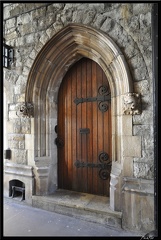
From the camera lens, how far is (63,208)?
2127mm

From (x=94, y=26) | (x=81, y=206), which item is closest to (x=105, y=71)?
(x=94, y=26)

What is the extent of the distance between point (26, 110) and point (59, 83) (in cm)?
67

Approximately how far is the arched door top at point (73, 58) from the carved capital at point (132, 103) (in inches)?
3.1

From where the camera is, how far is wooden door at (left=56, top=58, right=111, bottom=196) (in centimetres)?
231

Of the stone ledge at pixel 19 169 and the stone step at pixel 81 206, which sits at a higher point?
the stone ledge at pixel 19 169

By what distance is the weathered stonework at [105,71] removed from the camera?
1795 mm

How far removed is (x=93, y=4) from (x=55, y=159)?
2.22m

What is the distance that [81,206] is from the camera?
2021 mm

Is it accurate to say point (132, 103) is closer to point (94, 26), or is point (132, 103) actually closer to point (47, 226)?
point (94, 26)

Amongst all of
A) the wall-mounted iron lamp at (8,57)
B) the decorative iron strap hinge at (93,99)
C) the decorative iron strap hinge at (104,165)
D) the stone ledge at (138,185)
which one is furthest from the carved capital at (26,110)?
the stone ledge at (138,185)

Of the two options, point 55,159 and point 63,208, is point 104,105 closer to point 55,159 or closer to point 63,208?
point 55,159

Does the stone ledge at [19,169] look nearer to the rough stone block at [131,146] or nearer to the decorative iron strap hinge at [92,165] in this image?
the decorative iron strap hinge at [92,165]

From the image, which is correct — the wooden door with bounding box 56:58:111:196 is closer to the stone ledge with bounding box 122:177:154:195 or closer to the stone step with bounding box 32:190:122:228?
the stone step with bounding box 32:190:122:228

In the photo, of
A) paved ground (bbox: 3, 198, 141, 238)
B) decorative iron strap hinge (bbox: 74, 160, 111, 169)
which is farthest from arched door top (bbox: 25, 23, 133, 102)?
paved ground (bbox: 3, 198, 141, 238)
